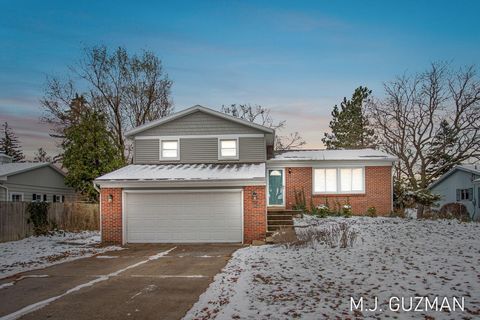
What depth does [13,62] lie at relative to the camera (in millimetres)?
21391

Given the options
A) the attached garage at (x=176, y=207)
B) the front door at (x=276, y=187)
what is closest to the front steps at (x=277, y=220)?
the attached garage at (x=176, y=207)

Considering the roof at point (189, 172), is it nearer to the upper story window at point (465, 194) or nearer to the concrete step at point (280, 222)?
the concrete step at point (280, 222)

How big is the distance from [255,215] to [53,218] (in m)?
12.0

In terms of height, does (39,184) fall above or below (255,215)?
above

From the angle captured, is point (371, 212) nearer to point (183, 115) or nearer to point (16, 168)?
point (183, 115)

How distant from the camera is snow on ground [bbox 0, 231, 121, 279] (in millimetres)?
12397

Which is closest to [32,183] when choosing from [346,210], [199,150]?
[199,150]

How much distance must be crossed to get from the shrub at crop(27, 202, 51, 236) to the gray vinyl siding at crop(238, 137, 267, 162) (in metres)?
10.8

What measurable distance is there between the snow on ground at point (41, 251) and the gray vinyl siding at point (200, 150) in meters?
5.02

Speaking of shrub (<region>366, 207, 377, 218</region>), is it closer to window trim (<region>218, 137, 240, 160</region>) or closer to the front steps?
the front steps

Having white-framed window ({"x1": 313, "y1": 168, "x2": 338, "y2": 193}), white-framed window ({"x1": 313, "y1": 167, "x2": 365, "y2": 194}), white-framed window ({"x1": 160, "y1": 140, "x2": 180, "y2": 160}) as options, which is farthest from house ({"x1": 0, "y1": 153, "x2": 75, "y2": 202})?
white-framed window ({"x1": 313, "y1": 167, "x2": 365, "y2": 194})

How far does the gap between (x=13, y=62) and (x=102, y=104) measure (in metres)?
13.4

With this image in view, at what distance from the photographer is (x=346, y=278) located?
9.05m

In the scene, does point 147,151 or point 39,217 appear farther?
point 147,151
